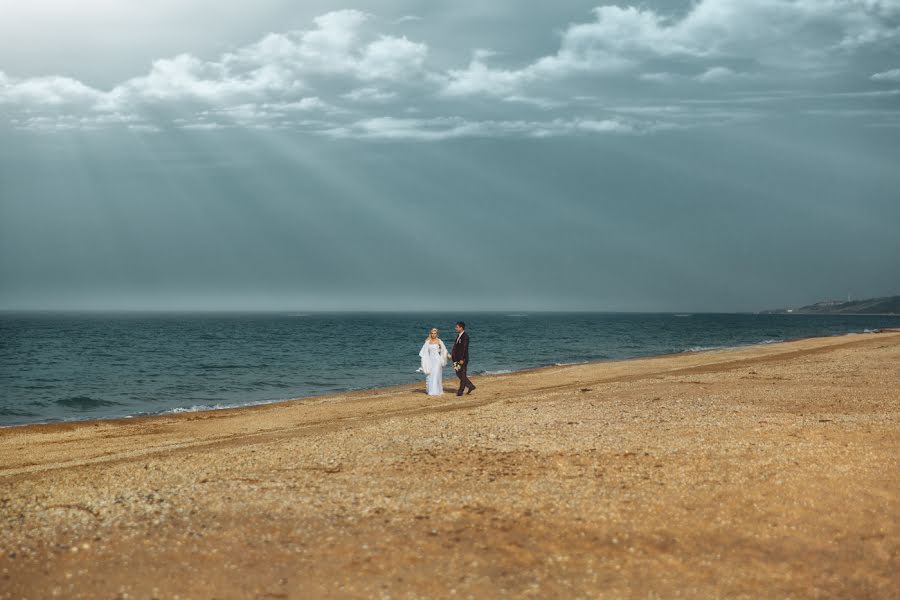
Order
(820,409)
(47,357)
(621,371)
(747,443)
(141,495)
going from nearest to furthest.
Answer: (141,495) < (747,443) < (820,409) < (621,371) < (47,357)

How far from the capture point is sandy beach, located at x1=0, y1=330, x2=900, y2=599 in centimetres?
701

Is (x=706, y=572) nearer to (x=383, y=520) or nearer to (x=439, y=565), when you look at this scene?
(x=439, y=565)

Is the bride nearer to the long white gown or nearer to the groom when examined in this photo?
the long white gown

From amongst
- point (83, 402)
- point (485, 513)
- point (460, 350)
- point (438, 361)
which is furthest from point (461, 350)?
point (83, 402)

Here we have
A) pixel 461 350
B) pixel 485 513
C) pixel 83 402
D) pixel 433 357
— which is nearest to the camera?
pixel 485 513

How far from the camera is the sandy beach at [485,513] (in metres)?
7.01

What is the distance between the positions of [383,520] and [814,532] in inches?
211

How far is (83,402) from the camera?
33.3 meters

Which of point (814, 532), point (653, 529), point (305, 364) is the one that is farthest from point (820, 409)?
point (305, 364)

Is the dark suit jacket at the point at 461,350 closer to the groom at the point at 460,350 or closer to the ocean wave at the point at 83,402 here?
the groom at the point at 460,350

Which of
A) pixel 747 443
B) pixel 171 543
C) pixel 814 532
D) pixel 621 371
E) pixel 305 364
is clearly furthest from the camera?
pixel 305 364

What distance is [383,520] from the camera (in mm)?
8562

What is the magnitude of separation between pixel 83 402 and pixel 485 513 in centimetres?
3076

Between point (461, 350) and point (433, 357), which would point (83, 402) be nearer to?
point (433, 357)
